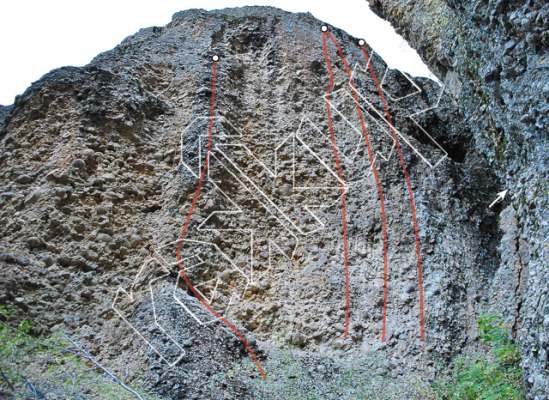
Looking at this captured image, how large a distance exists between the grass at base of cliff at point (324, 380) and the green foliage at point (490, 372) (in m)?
0.26

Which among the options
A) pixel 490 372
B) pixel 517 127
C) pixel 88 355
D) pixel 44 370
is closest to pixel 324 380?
pixel 490 372

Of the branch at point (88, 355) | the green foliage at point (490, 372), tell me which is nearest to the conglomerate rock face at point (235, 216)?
the branch at point (88, 355)

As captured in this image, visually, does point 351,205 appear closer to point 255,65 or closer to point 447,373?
point 447,373

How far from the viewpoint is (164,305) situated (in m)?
4.70

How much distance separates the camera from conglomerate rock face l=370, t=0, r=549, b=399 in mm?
3543

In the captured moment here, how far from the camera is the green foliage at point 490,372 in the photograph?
3.80m

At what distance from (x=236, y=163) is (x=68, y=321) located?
3.10m

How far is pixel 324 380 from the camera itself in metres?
4.36

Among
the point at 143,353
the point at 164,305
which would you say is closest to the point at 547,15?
the point at 164,305

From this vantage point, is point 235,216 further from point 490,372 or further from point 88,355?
point 490,372

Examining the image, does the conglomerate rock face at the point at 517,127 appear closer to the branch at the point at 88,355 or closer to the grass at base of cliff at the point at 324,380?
the grass at base of cliff at the point at 324,380

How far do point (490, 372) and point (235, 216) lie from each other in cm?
348

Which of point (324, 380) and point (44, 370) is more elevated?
point (44, 370)

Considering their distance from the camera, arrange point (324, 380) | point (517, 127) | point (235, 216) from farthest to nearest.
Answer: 1. point (235, 216)
2. point (324, 380)
3. point (517, 127)
